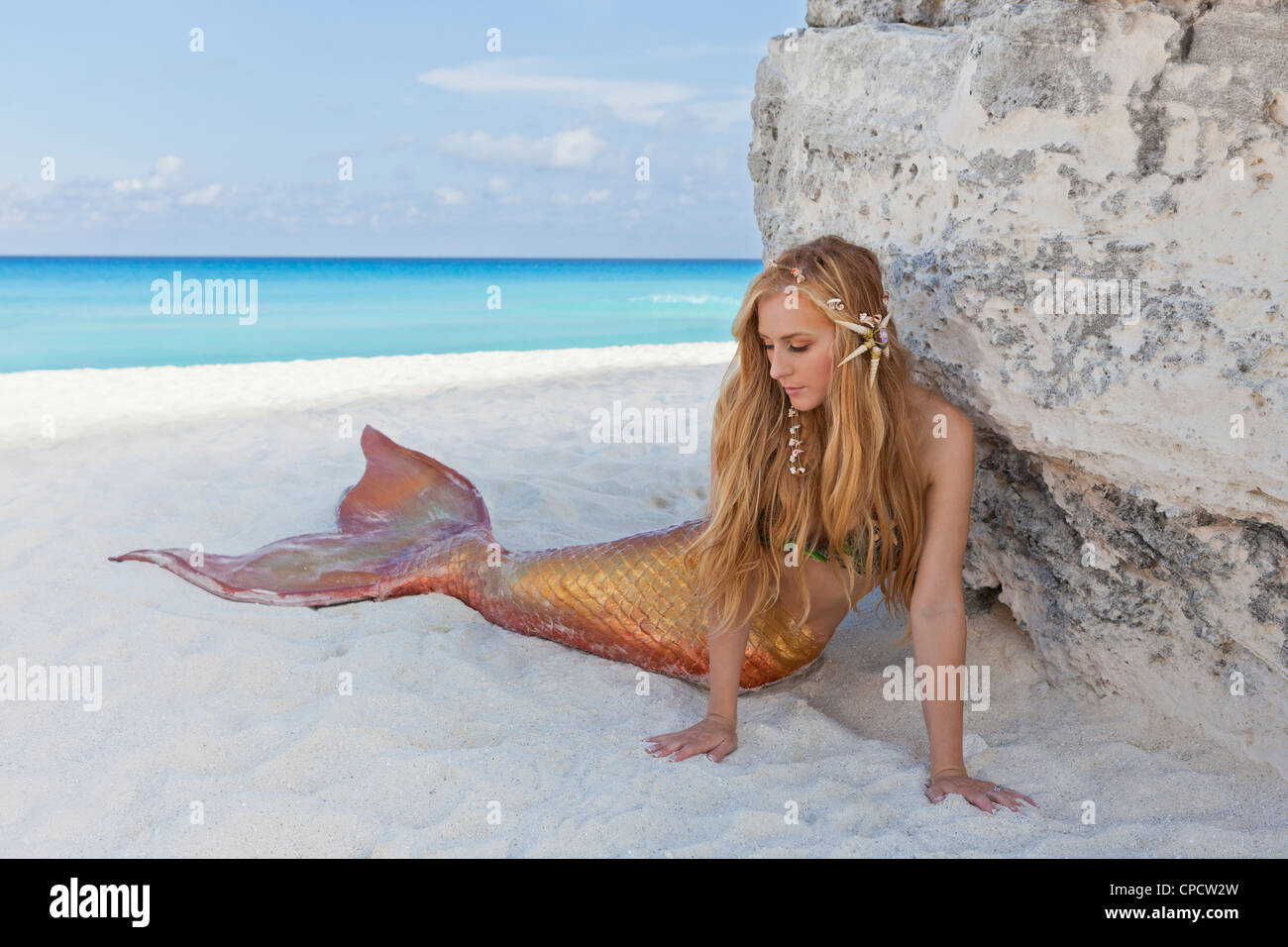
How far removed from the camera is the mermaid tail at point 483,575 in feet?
9.30

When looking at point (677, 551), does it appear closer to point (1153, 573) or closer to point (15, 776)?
point (1153, 573)

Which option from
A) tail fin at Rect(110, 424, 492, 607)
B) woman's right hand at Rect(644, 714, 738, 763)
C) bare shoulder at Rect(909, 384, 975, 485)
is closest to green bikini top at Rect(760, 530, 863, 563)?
bare shoulder at Rect(909, 384, 975, 485)

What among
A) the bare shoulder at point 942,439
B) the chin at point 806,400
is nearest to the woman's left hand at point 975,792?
the bare shoulder at point 942,439

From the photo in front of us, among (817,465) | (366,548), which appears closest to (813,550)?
(817,465)

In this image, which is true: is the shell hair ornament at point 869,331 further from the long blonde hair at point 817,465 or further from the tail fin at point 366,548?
the tail fin at point 366,548

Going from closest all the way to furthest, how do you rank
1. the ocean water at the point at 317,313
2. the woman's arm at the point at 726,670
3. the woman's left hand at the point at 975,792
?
the woman's left hand at the point at 975,792 < the woman's arm at the point at 726,670 < the ocean water at the point at 317,313

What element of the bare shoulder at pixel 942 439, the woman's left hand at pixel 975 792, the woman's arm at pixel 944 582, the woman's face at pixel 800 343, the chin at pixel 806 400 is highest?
the woman's face at pixel 800 343

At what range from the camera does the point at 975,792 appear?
2152 mm

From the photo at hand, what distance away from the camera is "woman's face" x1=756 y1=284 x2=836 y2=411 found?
2.33m

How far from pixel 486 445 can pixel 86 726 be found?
3.27 meters

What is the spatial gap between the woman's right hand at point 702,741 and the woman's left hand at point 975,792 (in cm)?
49

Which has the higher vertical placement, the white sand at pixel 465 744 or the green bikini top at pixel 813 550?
the green bikini top at pixel 813 550

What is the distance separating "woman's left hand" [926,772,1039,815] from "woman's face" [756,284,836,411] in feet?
3.08

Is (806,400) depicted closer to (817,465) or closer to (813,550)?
(817,465)
